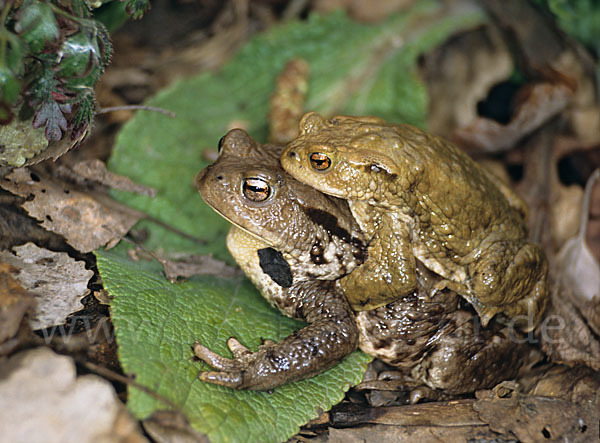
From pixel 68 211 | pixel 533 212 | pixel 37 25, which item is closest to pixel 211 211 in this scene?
pixel 68 211

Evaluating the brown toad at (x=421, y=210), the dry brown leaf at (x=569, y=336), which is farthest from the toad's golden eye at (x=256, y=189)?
the dry brown leaf at (x=569, y=336)

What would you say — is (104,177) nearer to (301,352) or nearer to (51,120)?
(51,120)

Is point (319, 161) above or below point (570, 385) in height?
above

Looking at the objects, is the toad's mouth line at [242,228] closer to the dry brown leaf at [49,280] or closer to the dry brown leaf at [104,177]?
the dry brown leaf at [49,280]

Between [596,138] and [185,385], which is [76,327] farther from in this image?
[596,138]

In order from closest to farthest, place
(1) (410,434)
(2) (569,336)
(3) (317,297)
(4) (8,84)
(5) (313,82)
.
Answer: (4) (8,84) → (1) (410,434) → (3) (317,297) → (2) (569,336) → (5) (313,82)
